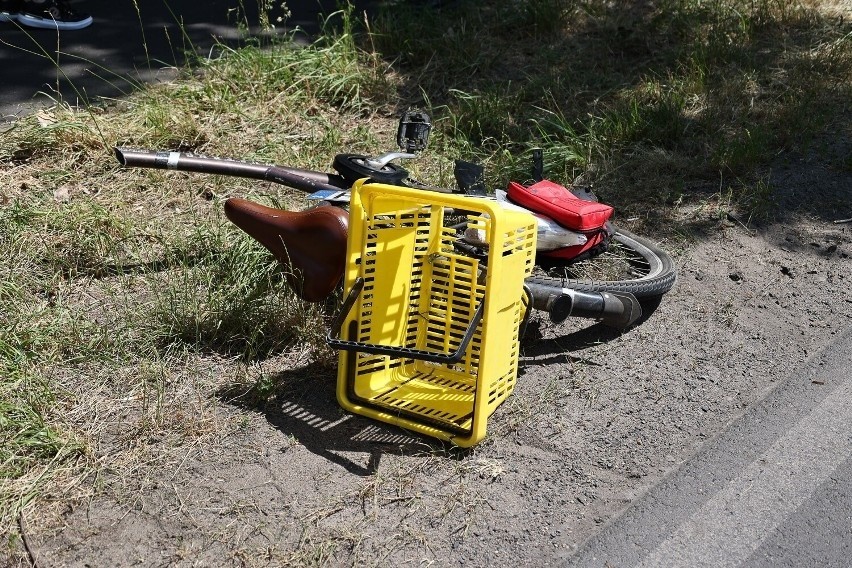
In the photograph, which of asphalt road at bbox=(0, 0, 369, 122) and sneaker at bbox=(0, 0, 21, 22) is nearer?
asphalt road at bbox=(0, 0, 369, 122)

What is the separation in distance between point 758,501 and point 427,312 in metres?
1.44

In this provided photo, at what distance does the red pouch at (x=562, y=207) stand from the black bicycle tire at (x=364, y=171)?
586 millimetres

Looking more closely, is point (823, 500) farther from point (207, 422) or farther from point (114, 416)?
point (114, 416)

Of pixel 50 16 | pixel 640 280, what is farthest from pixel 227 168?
pixel 50 16

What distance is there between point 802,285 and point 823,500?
178cm

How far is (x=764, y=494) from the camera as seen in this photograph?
3.43m

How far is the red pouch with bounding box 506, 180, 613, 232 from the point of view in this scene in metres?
4.49

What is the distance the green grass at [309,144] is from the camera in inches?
157

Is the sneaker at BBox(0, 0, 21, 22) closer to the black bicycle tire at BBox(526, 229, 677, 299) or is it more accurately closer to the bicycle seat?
the bicycle seat

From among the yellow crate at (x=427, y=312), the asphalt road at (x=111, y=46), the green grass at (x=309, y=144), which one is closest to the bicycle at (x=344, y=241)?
the yellow crate at (x=427, y=312)

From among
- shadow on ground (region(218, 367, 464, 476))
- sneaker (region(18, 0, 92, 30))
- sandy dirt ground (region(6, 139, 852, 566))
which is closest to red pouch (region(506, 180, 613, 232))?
sandy dirt ground (region(6, 139, 852, 566))

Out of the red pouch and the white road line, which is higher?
the red pouch

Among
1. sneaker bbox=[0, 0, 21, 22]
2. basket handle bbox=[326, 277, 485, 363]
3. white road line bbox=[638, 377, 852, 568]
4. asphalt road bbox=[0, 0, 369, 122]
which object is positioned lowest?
white road line bbox=[638, 377, 852, 568]

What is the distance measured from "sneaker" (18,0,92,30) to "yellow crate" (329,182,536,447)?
4.08m
